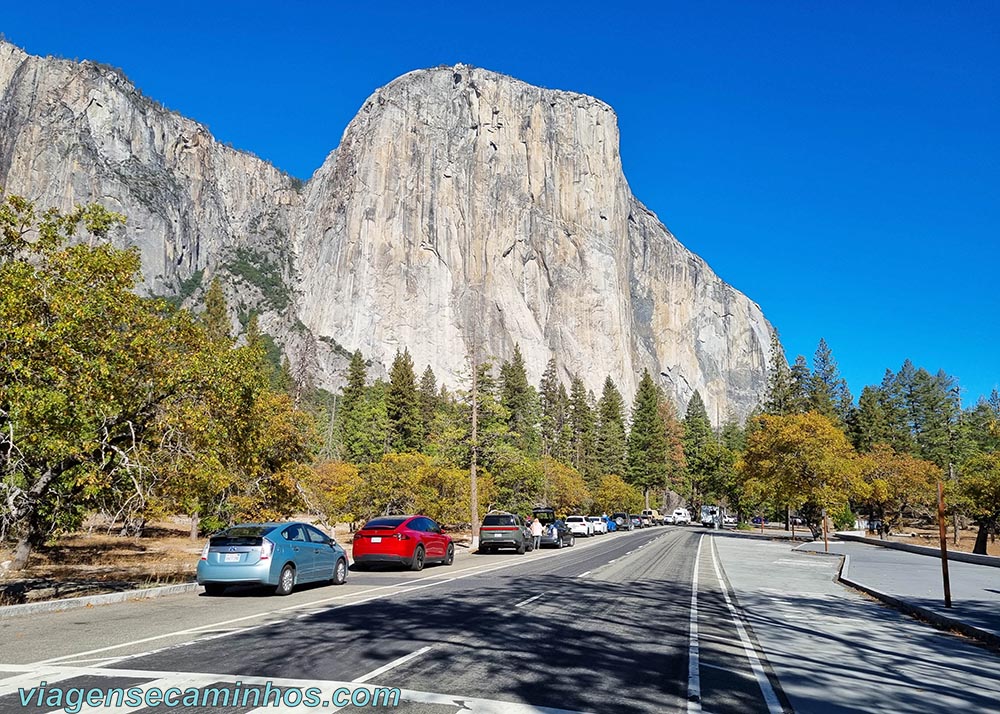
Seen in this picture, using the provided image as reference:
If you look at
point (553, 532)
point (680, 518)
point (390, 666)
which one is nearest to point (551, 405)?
point (680, 518)

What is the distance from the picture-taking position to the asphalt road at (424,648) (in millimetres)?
6770

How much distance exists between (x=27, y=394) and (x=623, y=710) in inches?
402

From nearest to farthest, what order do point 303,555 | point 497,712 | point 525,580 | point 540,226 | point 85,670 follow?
point 497,712 → point 85,670 → point 303,555 → point 525,580 → point 540,226

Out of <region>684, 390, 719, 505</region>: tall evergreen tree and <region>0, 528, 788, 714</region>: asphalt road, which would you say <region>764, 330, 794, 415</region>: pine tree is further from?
<region>0, 528, 788, 714</region>: asphalt road

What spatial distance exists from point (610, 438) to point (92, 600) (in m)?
92.5

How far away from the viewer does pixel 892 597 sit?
1540 cm

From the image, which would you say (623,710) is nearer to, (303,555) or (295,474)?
(303,555)

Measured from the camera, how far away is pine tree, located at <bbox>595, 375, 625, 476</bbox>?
9981 centimetres

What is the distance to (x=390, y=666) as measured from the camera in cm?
765

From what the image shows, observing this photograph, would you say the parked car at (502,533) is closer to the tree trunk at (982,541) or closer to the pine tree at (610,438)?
the tree trunk at (982,541)

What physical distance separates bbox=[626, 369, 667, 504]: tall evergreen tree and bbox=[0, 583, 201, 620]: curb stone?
3525 inches

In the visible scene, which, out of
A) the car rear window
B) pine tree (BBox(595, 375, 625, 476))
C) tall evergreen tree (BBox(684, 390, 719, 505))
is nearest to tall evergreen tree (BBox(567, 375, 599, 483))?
pine tree (BBox(595, 375, 625, 476))

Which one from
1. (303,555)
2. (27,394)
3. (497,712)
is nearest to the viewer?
(497,712)

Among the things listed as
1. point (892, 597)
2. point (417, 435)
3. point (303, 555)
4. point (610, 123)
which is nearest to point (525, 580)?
point (303, 555)
